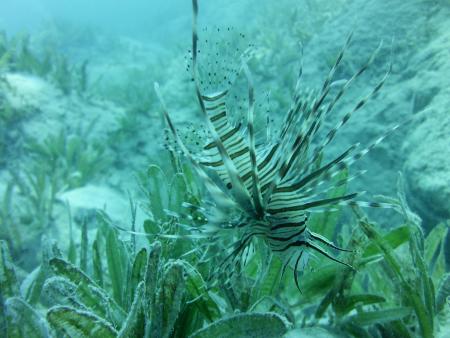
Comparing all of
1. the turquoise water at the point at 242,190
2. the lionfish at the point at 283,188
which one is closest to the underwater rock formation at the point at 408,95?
the turquoise water at the point at 242,190

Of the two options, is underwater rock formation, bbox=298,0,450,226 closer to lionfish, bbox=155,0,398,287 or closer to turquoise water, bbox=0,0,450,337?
turquoise water, bbox=0,0,450,337

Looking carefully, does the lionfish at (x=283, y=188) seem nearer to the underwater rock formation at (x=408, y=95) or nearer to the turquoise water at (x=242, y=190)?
the turquoise water at (x=242, y=190)

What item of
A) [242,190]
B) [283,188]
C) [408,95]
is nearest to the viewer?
[242,190]

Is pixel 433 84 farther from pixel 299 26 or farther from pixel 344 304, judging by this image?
pixel 299 26

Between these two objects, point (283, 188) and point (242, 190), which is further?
point (283, 188)

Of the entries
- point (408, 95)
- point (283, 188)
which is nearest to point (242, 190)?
point (283, 188)

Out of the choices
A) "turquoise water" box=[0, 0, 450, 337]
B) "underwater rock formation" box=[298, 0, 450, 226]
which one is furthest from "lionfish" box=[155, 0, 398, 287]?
"underwater rock formation" box=[298, 0, 450, 226]

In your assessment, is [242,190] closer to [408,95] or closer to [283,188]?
[283,188]

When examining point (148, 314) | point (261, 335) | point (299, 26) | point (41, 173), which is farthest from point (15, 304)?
point (299, 26)
